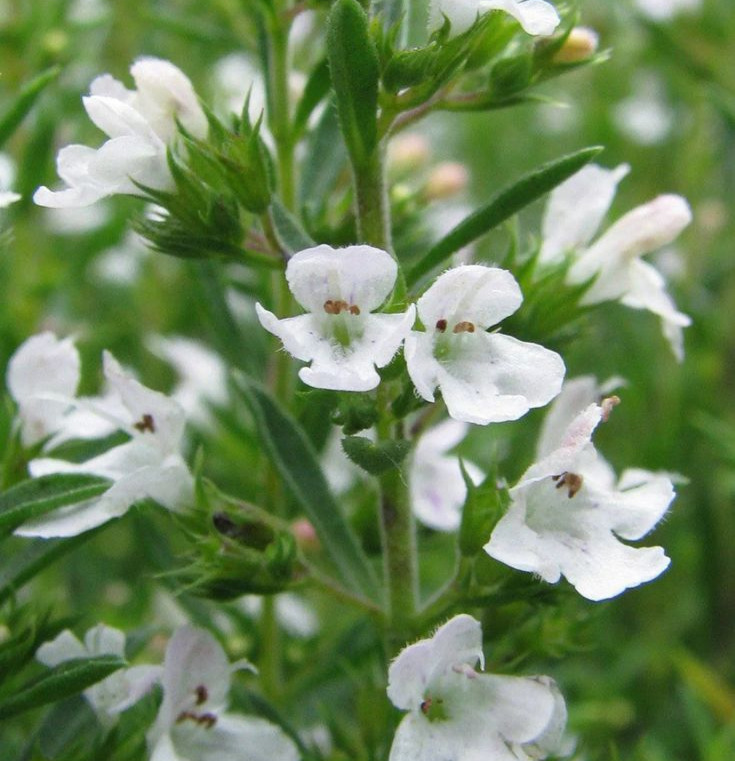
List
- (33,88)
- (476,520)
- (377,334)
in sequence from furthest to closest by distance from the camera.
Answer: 1. (33,88)
2. (476,520)
3. (377,334)

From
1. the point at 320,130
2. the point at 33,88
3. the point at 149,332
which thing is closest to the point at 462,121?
the point at 149,332

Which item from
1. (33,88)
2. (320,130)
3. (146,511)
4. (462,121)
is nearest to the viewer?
(146,511)

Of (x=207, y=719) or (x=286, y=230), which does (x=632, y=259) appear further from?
(x=207, y=719)

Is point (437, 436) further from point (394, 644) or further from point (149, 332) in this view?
point (149, 332)

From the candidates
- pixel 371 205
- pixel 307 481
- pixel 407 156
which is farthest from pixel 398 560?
pixel 407 156

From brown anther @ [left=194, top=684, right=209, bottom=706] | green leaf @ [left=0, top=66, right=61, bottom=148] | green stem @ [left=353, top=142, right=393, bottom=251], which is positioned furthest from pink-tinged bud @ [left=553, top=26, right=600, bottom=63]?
brown anther @ [left=194, top=684, right=209, bottom=706]

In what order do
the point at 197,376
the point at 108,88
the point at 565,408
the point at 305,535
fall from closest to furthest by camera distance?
the point at 108,88, the point at 565,408, the point at 305,535, the point at 197,376
